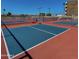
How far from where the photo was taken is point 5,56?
420 centimetres

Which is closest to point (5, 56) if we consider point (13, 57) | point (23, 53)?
point (13, 57)

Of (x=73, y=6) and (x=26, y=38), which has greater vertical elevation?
(x=73, y=6)

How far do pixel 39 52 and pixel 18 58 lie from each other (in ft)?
2.60

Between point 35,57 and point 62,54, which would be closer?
point 35,57

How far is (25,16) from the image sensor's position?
27359 millimetres

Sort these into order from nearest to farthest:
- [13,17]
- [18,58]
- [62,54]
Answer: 1. [18,58]
2. [62,54]
3. [13,17]

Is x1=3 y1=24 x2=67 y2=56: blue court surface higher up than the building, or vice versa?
the building

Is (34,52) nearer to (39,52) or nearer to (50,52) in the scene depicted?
(39,52)

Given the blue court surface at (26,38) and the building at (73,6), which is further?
the building at (73,6)

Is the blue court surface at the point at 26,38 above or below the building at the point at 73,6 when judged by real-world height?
below

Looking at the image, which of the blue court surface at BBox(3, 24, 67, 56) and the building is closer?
the blue court surface at BBox(3, 24, 67, 56)

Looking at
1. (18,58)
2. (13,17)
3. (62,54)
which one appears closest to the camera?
(18,58)

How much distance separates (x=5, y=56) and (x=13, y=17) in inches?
875

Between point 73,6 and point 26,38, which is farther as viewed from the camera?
point 73,6
